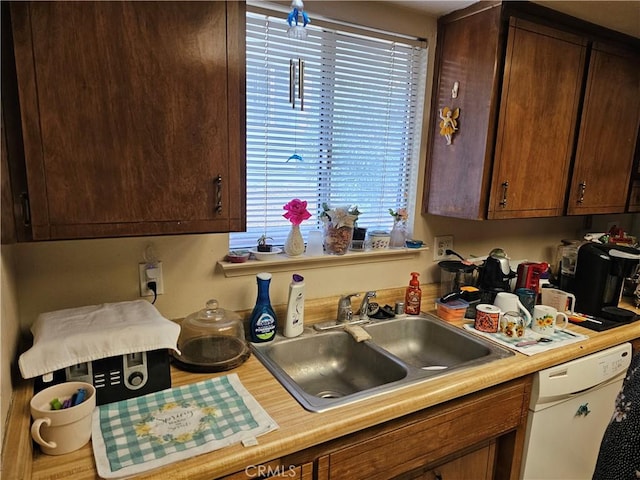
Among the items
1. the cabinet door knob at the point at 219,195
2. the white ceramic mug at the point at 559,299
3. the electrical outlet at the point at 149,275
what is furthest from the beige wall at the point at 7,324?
the white ceramic mug at the point at 559,299

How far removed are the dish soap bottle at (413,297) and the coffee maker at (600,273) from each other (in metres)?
0.77

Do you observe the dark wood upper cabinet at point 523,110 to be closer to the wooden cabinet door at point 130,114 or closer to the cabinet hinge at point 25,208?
the wooden cabinet door at point 130,114

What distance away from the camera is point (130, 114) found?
0.97 m

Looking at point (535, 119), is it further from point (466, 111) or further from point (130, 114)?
point (130, 114)

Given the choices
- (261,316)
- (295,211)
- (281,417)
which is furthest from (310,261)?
(281,417)

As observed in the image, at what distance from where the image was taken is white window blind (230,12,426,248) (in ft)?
4.98

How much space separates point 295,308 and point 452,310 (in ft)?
2.17

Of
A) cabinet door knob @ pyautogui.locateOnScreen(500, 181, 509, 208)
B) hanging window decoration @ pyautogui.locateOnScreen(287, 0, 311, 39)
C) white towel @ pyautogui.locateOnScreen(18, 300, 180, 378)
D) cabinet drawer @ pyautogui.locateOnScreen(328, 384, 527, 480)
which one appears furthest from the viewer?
cabinet door knob @ pyautogui.locateOnScreen(500, 181, 509, 208)

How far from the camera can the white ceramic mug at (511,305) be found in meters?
1.60

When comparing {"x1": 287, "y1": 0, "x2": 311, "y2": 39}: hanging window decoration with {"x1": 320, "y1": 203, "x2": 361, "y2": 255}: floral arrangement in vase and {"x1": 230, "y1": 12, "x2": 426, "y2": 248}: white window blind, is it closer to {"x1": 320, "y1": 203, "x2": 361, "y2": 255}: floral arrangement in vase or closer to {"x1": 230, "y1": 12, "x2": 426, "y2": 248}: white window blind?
{"x1": 230, "y1": 12, "x2": 426, "y2": 248}: white window blind

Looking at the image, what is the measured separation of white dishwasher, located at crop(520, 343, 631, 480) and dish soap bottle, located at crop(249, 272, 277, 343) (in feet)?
3.06

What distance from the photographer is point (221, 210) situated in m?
1.11

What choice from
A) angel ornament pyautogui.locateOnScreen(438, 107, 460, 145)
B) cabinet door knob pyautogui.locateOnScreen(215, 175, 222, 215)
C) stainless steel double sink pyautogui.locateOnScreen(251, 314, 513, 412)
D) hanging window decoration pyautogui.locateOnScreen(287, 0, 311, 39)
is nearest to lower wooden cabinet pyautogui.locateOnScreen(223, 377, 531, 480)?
stainless steel double sink pyautogui.locateOnScreen(251, 314, 513, 412)

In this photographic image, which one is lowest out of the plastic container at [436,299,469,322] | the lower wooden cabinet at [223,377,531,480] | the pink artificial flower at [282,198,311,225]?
the lower wooden cabinet at [223,377,531,480]
